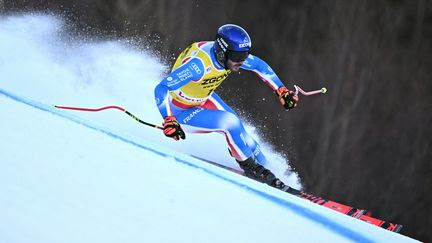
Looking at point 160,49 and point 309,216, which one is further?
point 160,49

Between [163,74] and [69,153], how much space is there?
37.0 inches

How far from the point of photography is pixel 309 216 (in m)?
Answer: 1.28

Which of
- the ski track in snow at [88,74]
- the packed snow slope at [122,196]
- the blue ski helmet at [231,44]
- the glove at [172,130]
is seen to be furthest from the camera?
the ski track in snow at [88,74]

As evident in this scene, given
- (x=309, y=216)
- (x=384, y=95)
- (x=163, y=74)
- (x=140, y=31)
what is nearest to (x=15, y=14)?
(x=140, y=31)

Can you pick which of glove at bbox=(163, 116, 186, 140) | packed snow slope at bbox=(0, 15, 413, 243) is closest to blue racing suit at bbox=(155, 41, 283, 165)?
glove at bbox=(163, 116, 186, 140)

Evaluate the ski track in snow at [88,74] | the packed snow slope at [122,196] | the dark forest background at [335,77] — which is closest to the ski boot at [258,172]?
the ski track in snow at [88,74]

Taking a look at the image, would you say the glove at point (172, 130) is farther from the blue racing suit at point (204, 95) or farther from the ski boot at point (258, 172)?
the ski boot at point (258, 172)

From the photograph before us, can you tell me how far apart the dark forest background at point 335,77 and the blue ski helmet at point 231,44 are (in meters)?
0.16

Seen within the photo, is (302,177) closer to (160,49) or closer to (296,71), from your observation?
(296,71)

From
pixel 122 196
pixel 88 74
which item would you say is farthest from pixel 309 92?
pixel 122 196

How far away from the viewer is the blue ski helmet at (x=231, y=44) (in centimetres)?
200

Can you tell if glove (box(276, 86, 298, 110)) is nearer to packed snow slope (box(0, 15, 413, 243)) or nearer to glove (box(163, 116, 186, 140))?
glove (box(163, 116, 186, 140))

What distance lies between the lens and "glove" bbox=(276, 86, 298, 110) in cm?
228

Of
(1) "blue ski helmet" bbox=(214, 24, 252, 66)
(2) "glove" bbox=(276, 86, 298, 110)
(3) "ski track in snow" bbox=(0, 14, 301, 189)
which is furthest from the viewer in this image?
(2) "glove" bbox=(276, 86, 298, 110)
